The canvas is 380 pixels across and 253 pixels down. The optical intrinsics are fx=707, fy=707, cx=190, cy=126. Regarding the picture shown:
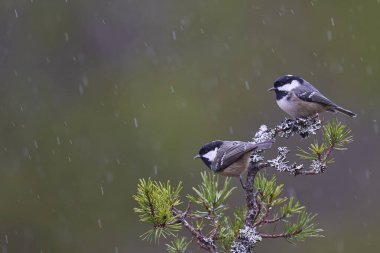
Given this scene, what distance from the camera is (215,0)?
7.98m

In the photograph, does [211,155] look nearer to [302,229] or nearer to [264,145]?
[264,145]

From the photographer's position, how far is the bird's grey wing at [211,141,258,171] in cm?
291

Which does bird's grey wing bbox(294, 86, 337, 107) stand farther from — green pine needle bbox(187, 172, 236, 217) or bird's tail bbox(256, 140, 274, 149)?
green pine needle bbox(187, 172, 236, 217)

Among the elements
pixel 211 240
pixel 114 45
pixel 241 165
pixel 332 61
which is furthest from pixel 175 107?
pixel 211 240

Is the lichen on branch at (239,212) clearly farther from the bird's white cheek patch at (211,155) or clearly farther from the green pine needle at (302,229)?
the bird's white cheek patch at (211,155)

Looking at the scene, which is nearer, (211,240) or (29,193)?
(211,240)

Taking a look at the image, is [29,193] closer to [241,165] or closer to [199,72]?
[199,72]

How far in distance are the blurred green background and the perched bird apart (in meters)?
3.53

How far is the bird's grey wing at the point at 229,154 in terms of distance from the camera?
114 inches

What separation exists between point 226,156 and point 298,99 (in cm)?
81

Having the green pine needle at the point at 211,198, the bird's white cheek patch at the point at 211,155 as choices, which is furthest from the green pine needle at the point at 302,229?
the bird's white cheek patch at the point at 211,155

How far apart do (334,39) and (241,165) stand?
5028 millimetres

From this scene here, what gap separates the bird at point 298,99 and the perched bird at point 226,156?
0.65 metres

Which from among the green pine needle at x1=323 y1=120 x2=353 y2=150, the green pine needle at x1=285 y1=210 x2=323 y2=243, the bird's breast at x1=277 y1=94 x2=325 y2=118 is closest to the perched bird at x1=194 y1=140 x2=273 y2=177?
the green pine needle at x1=323 y1=120 x2=353 y2=150
